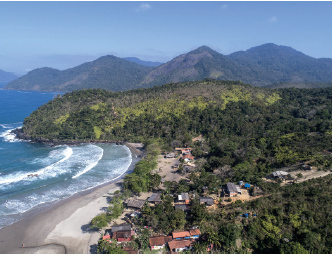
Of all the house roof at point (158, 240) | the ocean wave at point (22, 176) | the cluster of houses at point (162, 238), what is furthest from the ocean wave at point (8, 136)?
the house roof at point (158, 240)

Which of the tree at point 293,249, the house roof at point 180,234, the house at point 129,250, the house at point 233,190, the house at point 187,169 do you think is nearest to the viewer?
the tree at point 293,249

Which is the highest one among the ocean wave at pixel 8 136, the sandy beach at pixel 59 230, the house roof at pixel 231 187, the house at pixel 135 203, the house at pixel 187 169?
the ocean wave at pixel 8 136

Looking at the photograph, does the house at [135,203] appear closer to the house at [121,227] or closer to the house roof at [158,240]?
the house at [121,227]

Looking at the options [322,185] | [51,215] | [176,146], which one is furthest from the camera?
[176,146]

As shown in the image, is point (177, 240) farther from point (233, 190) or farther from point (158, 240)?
point (233, 190)

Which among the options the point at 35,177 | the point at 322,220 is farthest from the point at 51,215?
the point at 322,220

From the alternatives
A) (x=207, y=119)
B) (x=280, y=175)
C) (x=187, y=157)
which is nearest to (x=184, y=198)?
(x=280, y=175)

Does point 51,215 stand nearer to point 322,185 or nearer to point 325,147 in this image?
point 322,185
